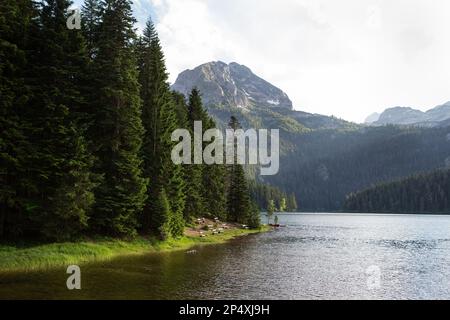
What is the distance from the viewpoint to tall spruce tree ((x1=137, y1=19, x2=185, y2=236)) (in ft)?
185

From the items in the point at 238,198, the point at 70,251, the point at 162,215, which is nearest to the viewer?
the point at 70,251

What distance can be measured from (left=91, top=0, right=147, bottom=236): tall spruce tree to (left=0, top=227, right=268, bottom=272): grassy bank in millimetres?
2239

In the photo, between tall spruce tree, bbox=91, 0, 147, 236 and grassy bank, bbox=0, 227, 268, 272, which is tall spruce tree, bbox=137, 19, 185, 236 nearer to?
grassy bank, bbox=0, 227, 268, 272

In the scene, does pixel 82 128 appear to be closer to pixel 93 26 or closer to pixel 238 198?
pixel 93 26

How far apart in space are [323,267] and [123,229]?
915 inches

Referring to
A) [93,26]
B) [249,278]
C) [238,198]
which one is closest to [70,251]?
[249,278]

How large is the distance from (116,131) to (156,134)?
363 inches

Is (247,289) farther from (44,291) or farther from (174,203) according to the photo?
(174,203)

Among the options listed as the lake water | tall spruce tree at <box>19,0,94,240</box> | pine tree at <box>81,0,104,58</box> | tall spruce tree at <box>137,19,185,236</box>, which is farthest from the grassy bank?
pine tree at <box>81,0,104,58</box>

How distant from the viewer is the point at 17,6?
40.3 meters

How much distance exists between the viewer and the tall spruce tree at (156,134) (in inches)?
2222

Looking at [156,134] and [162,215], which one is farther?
[156,134]

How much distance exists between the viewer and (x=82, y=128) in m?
45.2
